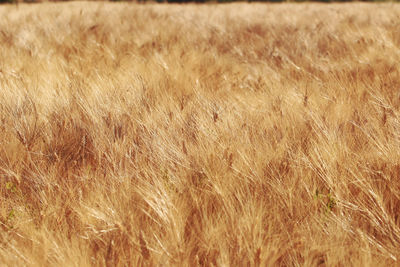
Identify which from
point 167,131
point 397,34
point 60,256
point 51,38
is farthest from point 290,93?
point 51,38

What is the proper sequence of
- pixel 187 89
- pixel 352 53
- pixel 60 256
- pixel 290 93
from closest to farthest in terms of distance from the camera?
pixel 60 256, pixel 290 93, pixel 187 89, pixel 352 53

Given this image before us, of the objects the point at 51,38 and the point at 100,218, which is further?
the point at 51,38

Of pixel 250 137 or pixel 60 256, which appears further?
pixel 250 137

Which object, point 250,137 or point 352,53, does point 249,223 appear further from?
point 352,53

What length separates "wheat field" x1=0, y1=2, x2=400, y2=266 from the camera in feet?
3.58

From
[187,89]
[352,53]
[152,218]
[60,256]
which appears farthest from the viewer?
[352,53]

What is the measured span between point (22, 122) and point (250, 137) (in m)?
0.91

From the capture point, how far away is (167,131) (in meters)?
1.64

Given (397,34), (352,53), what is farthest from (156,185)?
(397,34)

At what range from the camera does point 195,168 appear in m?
1.39

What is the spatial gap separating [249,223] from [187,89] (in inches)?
51.5

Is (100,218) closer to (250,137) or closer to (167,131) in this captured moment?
(167,131)

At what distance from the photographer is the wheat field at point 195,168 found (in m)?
1.09

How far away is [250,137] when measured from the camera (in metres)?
1.60
